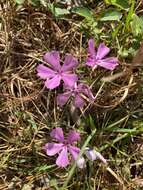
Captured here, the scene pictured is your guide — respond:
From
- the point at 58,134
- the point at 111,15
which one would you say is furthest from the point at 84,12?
the point at 58,134

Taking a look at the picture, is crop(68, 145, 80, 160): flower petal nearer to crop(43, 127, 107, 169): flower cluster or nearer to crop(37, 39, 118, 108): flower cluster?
crop(43, 127, 107, 169): flower cluster

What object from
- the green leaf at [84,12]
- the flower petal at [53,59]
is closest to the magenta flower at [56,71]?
the flower petal at [53,59]

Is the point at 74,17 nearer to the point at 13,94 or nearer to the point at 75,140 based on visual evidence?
the point at 13,94

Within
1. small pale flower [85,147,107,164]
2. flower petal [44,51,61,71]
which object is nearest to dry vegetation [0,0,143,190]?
small pale flower [85,147,107,164]

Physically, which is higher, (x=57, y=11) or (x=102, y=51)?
(x=57, y=11)

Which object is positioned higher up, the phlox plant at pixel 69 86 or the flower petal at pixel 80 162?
the phlox plant at pixel 69 86

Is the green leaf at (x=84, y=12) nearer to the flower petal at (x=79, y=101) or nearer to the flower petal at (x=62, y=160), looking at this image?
the flower petal at (x=79, y=101)

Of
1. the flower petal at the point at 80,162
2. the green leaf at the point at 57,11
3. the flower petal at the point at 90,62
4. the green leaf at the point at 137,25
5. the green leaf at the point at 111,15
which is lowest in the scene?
the flower petal at the point at 80,162

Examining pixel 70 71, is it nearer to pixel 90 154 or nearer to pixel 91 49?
pixel 91 49
